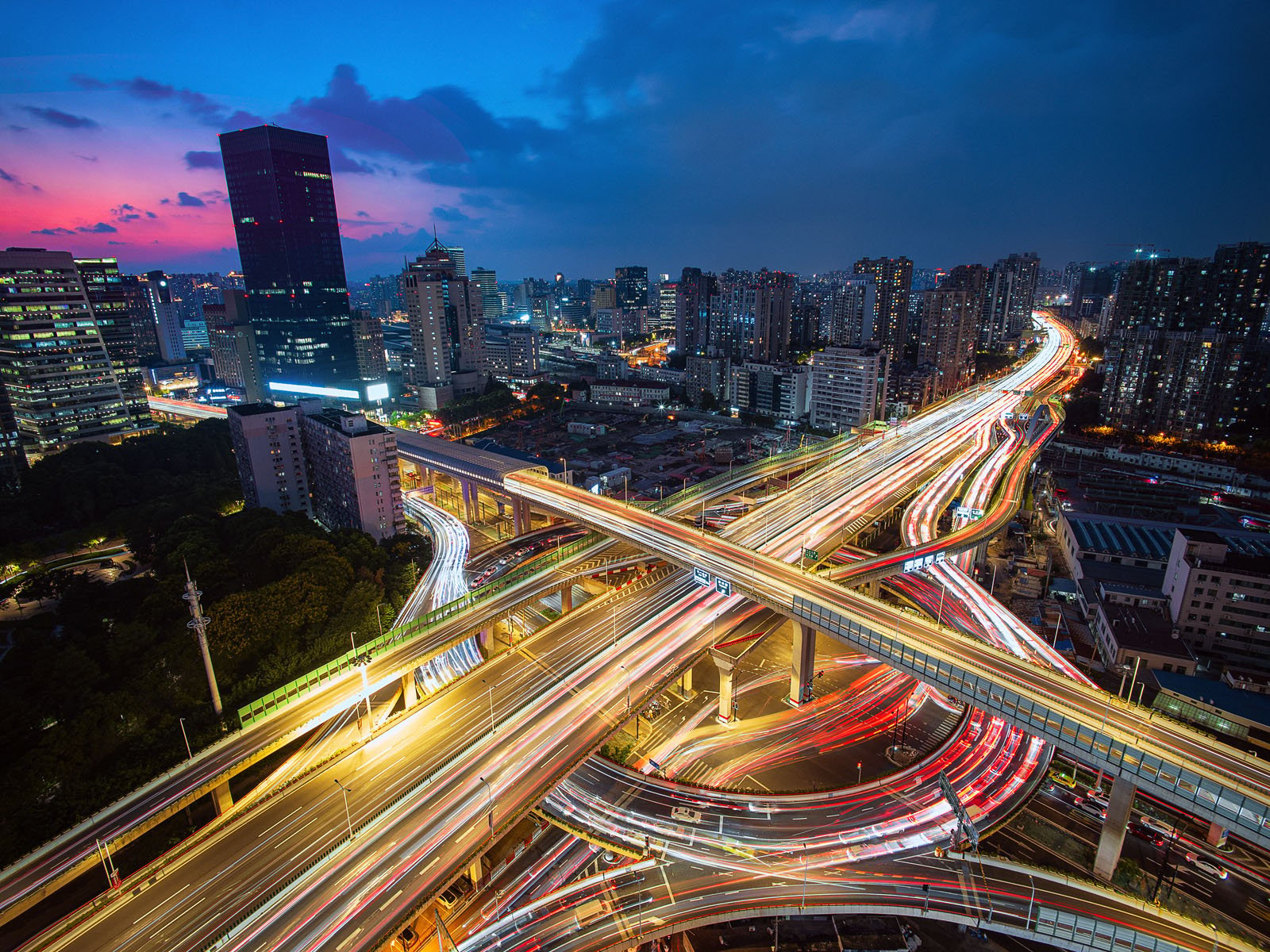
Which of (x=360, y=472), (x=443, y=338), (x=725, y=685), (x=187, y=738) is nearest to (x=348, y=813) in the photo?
(x=187, y=738)

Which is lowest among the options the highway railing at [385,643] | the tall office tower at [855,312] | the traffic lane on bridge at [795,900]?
the traffic lane on bridge at [795,900]

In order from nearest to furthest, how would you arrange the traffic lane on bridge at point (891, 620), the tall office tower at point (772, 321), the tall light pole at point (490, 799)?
the tall light pole at point (490, 799)
the traffic lane on bridge at point (891, 620)
the tall office tower at point (772, 321)

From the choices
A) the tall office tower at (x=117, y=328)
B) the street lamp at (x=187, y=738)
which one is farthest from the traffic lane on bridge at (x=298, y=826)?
the tall office tower at (x=117, y=328)

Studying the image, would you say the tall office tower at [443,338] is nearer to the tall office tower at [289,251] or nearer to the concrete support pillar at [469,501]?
the tall office tower at [289,251]

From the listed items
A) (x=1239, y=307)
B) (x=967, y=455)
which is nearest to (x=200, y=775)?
(x=967, y=455)

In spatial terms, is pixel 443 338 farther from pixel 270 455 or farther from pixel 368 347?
pixel 270 455
